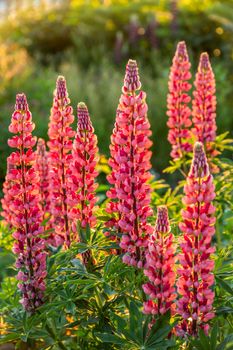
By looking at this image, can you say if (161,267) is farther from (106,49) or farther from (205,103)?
(106,49)

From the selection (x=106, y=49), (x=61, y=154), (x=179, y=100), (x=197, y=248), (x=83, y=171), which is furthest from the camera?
(x=106, y=49)

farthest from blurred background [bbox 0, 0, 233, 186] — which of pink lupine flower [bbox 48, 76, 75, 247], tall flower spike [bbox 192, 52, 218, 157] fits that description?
pink lupine flower [bbox 48, 76, 75, 247]

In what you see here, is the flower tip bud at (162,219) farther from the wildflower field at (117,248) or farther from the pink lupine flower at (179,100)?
the pink lupine flower at (179,100)

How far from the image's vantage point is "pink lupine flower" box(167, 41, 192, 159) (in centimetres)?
494

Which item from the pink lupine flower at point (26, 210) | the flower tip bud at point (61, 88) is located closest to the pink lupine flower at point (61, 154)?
the flower tip bud at point (61, 88)

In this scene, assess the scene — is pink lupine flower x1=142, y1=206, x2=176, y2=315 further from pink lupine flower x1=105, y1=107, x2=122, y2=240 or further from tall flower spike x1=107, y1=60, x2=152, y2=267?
pink lupine flower x1=105, y1=107, x2=122, y2=240

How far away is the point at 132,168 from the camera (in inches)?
135

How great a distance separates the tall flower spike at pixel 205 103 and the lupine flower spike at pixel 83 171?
4.82ft

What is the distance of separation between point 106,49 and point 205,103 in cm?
1150

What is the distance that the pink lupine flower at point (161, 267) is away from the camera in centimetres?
302

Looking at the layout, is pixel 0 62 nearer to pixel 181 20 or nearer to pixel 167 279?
pixel 181 20

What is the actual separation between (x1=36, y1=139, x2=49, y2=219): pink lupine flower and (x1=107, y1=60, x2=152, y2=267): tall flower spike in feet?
3.72

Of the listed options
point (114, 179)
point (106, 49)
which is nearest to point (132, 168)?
point (114, 179)

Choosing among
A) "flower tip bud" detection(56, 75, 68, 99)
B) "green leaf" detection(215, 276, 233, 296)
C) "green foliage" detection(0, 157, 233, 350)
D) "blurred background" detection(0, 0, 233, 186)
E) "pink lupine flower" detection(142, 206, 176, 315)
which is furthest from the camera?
"blurred background" detection(0, 0, 233, 186)
